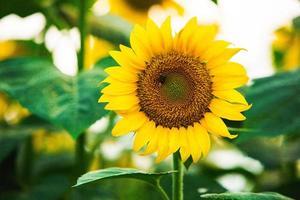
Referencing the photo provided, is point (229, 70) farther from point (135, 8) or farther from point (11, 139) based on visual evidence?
point (135, 8)

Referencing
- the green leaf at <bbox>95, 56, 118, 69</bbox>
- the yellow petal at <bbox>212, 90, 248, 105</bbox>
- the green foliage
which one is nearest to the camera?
the yellow petal at <bbox>212, 90, 248, 105</bbox>

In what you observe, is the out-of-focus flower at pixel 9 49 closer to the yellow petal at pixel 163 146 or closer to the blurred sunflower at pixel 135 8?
the blurred sunflower at pixel 135 8

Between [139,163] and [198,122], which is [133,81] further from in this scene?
[139,163]

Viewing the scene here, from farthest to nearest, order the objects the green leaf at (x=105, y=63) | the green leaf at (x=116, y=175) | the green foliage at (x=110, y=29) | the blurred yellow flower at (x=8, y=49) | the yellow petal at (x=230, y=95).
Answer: the blurred yellow flower at (x=8, y=49), the green foliage at (x=110, y=29), the green leaf at (x=105, y=63), the yellow petal at (x=230, y=95), the green leaf at (x=116, y=175)

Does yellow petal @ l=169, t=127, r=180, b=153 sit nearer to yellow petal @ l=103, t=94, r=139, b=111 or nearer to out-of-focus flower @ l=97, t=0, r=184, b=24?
yellow petal @ l=103, t=94, r=139, b=111

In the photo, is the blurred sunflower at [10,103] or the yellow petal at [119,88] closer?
the yellow petal at [119,88]

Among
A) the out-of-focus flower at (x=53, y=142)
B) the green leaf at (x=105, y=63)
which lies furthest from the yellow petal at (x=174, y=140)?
the out-of-focus flower at (x=53, y=142)

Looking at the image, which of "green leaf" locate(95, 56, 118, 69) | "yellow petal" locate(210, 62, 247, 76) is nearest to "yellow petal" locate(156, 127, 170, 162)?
"yellow petal" locate(210, 62, 247, 76)
